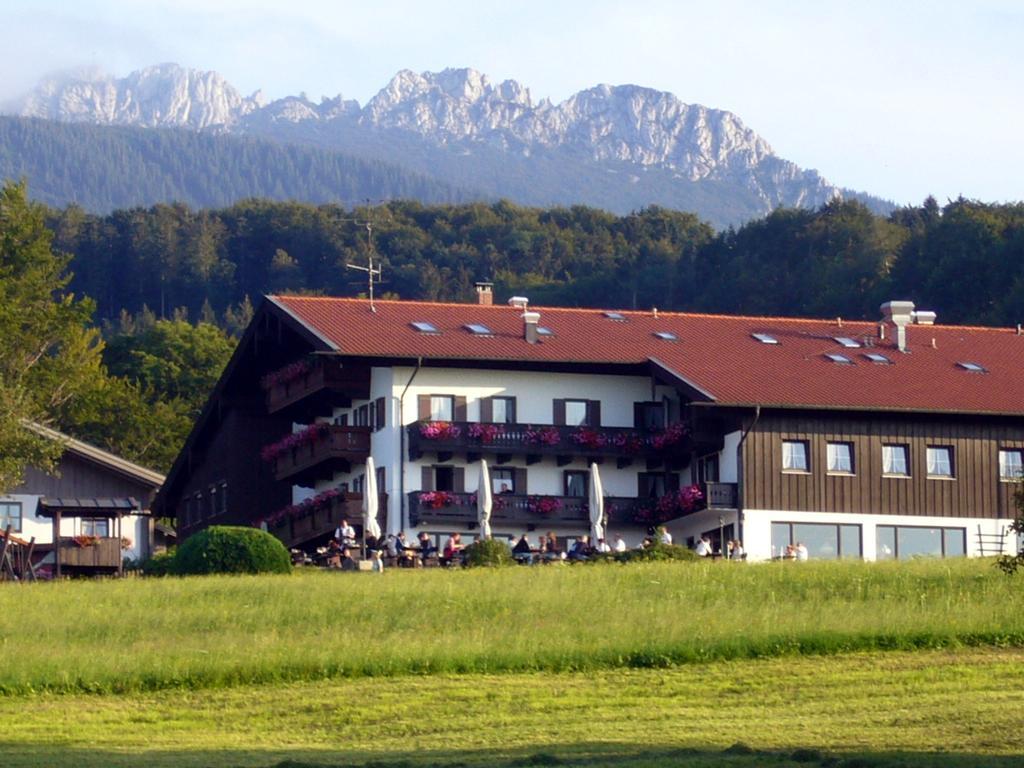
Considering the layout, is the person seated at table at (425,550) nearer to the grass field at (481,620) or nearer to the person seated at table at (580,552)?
the person seated at table at (580,552)

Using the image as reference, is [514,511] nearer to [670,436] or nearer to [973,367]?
[670,436]

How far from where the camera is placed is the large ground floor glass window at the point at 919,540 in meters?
62.5

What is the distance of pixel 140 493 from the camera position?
7800 cm

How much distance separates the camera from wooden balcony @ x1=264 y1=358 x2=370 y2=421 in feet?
213

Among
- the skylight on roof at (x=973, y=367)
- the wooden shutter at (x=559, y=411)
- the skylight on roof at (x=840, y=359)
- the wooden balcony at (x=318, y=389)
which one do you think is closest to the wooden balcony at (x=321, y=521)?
the wooden balcony at (x=318, y=389)

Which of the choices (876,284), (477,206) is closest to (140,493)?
(876,284)

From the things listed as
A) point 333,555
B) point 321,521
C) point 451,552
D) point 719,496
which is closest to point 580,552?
point 451,552

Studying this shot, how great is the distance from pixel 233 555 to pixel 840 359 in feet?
74.2

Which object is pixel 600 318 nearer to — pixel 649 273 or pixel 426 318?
pixel 426 318

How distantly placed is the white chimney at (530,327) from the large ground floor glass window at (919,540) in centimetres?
1139

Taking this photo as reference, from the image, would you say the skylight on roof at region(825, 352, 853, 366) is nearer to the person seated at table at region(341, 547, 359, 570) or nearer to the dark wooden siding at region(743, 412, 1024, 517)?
the dark wooden siding at region(743, 412, 1024, 517)

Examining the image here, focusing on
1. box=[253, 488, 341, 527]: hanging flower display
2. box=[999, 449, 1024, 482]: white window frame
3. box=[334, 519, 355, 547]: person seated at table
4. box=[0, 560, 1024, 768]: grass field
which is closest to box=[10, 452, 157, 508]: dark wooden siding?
box=[253, 488, 341, 527]: hanging flower display

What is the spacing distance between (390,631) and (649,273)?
99894 millimetres

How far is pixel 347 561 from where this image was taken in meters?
54.2
